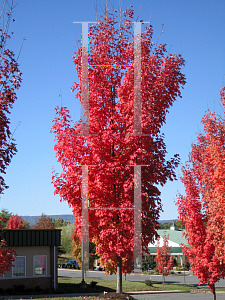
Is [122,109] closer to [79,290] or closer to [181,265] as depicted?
[79,290]

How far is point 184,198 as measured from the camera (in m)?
16.5

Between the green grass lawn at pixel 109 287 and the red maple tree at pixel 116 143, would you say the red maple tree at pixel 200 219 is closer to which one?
the red maple tree at pixel 116 143

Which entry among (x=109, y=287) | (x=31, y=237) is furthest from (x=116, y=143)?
(x=109, y=287)

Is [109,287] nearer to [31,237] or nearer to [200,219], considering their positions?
[31,237]

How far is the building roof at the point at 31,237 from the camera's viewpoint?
21422mm

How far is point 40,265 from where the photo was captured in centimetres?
2245

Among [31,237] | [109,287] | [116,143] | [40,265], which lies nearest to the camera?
[116,143]

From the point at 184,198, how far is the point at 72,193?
25.3 feet

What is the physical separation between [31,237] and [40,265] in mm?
2034

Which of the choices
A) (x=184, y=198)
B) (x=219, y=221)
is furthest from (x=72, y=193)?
(x=184, y=198)

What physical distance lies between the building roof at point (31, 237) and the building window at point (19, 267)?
3.36 ft

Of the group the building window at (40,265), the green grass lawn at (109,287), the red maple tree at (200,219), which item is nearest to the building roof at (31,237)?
→ the building window at (40,265)

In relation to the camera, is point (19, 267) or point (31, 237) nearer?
point (19, 267)

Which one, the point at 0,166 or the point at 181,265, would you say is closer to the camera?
the point at 0,166
